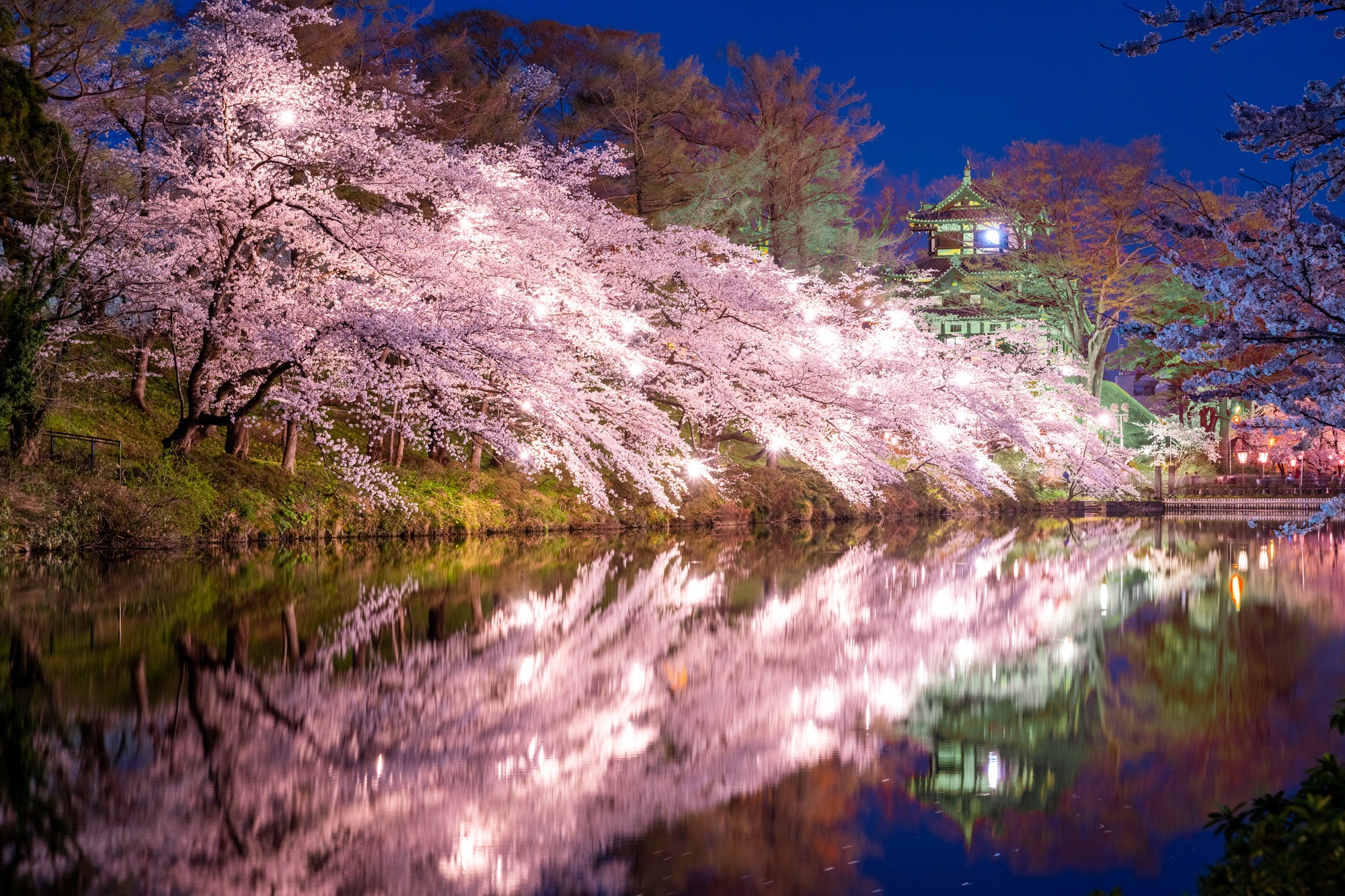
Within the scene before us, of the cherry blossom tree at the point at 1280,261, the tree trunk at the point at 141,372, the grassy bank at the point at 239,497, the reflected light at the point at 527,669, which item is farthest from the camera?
the tree trunk at the point at 141,372

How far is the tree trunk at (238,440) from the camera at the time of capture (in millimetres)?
21250

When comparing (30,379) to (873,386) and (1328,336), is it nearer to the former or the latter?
A: (873,386)

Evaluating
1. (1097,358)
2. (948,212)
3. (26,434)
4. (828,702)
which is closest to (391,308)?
(26,434)

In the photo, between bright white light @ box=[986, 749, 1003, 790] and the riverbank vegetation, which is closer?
bright white light @ box=[986, 749, 1003, 790]

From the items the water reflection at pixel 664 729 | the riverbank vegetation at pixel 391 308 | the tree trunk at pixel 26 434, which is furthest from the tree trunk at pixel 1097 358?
the tree trunk at pixel 26 434

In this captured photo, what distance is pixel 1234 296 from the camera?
247 inches

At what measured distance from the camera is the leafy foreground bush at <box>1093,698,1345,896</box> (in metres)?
3.30

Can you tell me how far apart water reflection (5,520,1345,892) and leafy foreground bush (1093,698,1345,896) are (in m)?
0.99

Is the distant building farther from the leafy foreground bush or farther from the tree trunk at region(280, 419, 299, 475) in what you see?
the leafy foreground bush

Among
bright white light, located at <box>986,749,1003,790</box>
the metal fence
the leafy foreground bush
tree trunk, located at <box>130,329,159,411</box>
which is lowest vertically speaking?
bright white light, located at <box>986,749,1003,790</box>

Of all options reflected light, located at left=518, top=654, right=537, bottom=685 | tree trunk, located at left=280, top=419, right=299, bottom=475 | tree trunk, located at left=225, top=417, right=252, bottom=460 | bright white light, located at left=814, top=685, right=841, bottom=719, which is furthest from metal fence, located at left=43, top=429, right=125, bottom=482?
bright white light, located at left=814, top=685, right=841, bottom=719

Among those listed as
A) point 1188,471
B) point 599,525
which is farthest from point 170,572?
point 1188,471

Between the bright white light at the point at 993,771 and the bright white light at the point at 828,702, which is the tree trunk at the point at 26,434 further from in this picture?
the bright white light at the point at 993,771

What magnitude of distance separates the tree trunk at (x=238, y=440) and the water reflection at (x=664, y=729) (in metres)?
6.73
